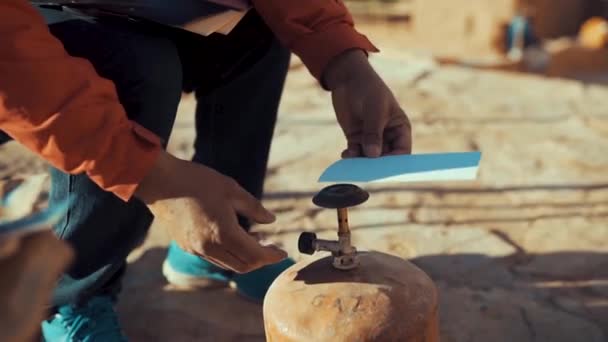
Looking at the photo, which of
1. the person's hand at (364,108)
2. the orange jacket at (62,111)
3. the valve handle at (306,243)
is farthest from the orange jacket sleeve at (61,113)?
the person's hand at (364,108)

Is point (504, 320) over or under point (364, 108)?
under

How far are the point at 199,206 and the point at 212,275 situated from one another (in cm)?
79

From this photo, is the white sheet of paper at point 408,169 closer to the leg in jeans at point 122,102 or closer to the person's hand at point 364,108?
the person's hand at point 364,108

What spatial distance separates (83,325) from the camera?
1455 millimetres

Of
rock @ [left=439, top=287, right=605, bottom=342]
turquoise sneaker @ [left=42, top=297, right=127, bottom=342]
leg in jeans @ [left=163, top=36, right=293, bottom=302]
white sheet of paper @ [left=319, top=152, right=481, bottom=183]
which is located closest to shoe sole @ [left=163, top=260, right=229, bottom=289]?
leg in jeans @ [left=163, top=36, right=293, bottom=302]

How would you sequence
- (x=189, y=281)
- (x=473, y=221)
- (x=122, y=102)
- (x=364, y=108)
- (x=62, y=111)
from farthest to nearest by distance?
1. (x=473, y=221)
2. (x=189, y=281)
3. (x=364, y=108)
4. (x=122, y=102)
5. (x=62, y=111)

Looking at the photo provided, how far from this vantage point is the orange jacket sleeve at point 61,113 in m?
1.02

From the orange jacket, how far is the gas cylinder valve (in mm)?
274

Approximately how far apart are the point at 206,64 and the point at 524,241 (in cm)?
105

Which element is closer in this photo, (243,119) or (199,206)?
(199,206)

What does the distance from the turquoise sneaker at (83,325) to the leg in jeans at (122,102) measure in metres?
0.10

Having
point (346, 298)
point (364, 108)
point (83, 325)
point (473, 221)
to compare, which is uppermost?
point (364, 108)

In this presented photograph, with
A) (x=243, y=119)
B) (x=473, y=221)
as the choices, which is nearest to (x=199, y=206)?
(x=243, y=119)

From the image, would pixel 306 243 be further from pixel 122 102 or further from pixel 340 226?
pixel 122 102
